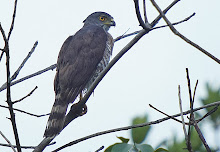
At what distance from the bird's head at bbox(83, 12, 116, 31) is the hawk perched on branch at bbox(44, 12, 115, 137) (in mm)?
633

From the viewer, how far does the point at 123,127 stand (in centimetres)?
283

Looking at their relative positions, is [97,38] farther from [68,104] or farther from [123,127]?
[123,127]

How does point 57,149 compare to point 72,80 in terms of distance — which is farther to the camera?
point 72,80

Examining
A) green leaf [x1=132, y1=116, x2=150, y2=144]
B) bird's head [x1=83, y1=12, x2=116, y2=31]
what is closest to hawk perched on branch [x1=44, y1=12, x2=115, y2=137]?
bird's head [x1=83, y1=12, x2=116, y2=31]

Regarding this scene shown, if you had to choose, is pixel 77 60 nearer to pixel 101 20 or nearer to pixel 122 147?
pixel 101 20

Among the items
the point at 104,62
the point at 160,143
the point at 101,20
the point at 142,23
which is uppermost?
the point at 101,20

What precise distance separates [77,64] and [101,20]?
71.9 inches

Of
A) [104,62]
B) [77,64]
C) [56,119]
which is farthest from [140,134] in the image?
[104,62]

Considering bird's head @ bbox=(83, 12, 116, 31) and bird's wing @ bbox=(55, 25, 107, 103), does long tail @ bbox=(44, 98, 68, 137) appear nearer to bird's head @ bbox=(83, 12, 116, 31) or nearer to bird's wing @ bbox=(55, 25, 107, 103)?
bird's wing @ bbox=(55, 25, 107, 103)

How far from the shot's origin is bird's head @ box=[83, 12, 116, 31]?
255 inches

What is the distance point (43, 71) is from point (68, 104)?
68cm

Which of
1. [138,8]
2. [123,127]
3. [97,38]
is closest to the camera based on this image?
[138,8]

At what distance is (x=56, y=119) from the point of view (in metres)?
3.95

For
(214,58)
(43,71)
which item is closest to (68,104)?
(43,71)
